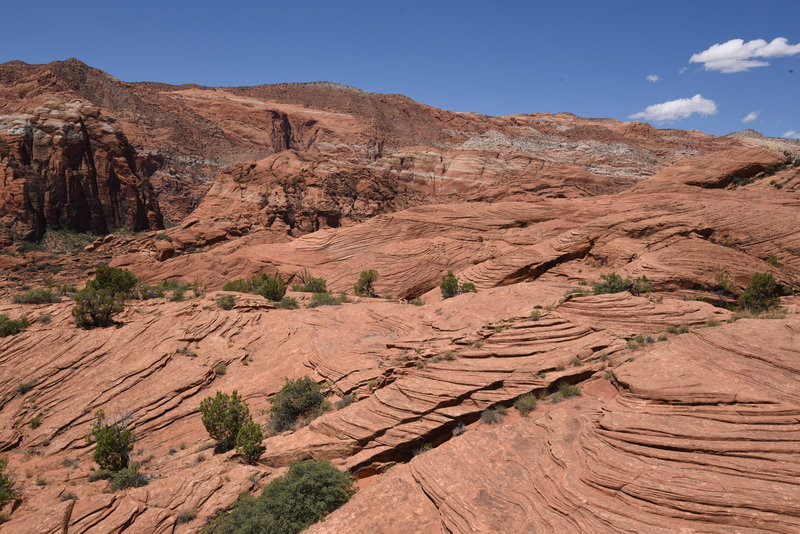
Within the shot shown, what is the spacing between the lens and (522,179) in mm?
65562

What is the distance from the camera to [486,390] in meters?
11.9

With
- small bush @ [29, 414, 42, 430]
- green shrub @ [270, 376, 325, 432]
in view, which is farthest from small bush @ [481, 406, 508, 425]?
small bush @ [29, 414, 42, 430]

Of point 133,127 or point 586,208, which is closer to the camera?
point 586,208

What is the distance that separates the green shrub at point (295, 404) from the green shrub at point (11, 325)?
1336cm

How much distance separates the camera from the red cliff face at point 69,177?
4603 cm

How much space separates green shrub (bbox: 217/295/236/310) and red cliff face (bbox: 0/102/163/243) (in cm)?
3358

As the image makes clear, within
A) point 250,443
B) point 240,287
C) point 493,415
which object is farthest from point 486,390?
point 240,287

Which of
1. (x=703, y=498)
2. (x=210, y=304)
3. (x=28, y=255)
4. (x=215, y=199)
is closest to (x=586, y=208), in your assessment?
(x=210, y=304)

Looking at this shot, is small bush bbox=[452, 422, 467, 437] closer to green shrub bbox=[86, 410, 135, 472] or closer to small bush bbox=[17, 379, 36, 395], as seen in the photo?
green shrub bbox=[86, 410, 135, 472]

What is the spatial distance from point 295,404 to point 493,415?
7046 millimetres

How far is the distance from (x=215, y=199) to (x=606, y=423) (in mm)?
44989

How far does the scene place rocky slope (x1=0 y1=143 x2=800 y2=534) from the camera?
770 cm

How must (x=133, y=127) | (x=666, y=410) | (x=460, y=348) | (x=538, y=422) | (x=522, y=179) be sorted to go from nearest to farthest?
1. (x=666, y=410)
2. (x=538, y=422)
3. (x=460, y=348)
4. (x=522, y=179)
5. (x=133, y=127)

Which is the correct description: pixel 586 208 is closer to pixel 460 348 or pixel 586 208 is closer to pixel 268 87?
pixel 460 348
